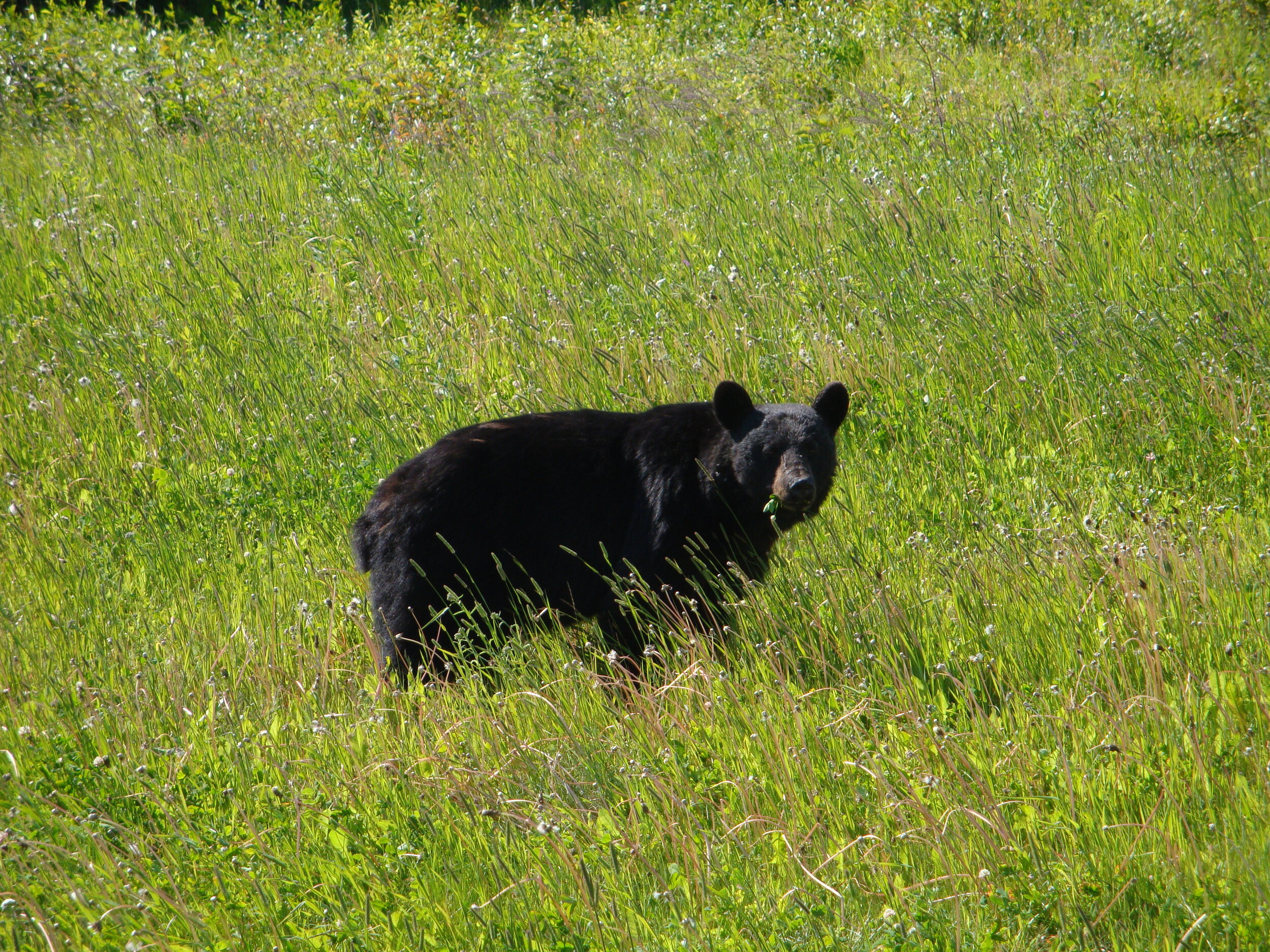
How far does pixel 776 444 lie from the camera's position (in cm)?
402

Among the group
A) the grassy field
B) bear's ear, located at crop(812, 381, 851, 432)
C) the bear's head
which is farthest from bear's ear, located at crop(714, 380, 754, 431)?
the grassy field

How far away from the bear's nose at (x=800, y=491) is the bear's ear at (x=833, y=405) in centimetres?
57

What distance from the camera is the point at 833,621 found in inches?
135

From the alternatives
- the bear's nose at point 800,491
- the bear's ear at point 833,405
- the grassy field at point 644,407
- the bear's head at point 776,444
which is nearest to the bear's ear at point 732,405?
the bear's head at point 776,444

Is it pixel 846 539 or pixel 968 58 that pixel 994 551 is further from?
pixel 968 58

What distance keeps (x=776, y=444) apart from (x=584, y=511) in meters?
0.82

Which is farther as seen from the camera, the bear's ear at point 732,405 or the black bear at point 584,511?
the bear's ear at point 732,405

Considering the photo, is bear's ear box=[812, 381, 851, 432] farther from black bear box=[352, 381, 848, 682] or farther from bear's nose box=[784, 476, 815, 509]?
bear's nose box=[784, 476, 815, 509]

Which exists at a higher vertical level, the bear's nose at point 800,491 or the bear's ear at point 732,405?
the bear's ear at point 732,405

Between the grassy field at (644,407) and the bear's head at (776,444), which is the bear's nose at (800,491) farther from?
the grassy field at (644,407)

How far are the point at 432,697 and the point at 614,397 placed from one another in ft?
7.23

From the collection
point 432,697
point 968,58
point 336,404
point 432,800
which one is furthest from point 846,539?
point 968,58

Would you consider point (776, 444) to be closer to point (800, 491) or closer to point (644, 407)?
point (800, 491)

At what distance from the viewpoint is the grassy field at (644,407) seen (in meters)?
2.31
